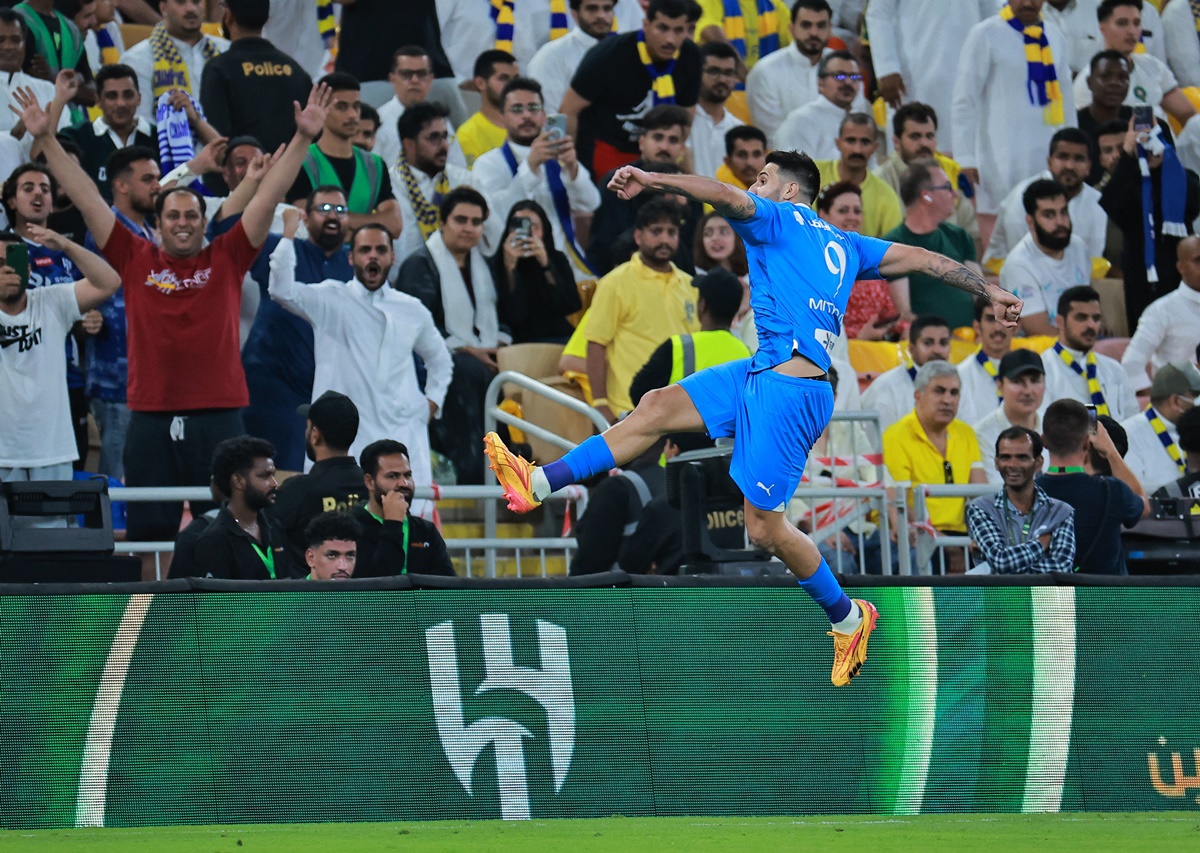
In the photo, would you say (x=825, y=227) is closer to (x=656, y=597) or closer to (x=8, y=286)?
(x=656, y=597)

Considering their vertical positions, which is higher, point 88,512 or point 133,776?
point 88,512

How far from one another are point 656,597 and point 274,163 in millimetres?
4195

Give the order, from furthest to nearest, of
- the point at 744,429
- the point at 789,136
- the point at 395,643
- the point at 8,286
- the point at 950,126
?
1. the point at 950,126
2. the point at 789,136
3. the point at 8,286
4. the point at 395,643
5. the point at 744,429

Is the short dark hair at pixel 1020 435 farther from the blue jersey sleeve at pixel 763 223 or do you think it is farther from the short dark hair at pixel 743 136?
the short dark hair at pixel 743 136

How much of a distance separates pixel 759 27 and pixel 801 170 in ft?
34.5

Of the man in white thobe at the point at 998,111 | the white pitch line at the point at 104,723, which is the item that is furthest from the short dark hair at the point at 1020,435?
the man in white thobe at the point at 998,111

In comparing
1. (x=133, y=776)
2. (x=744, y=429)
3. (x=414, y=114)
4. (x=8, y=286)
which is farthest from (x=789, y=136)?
(x=133, y=776)

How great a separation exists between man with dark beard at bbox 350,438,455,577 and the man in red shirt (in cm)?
159

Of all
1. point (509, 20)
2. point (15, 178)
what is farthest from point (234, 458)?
point (509, 20)

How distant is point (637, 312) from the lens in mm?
13727

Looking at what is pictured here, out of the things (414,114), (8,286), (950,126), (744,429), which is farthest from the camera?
(950,126)

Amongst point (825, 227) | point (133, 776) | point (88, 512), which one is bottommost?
point (133, 776)

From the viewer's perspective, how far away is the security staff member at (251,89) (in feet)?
48.2

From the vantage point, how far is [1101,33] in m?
19.7
